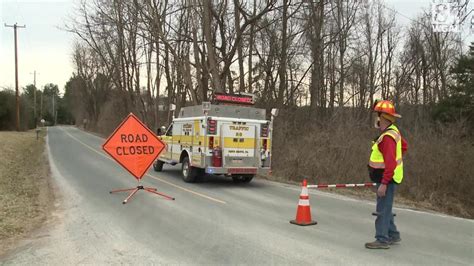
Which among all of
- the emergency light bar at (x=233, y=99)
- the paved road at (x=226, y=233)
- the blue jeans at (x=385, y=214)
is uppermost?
the emergency light bar at (x=233, y=99)

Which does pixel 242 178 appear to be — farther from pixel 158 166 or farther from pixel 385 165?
pixel 385 165

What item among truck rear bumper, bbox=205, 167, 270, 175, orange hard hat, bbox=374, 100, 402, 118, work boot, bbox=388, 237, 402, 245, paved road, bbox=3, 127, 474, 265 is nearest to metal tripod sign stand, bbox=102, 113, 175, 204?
paved road, bbox=3, 127, 474, 265

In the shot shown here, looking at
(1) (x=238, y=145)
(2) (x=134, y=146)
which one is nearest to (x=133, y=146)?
(2) (x=134, y=146)

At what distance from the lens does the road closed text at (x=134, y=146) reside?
12.5m

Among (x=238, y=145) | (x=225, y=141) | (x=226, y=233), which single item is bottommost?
(x=226, y=233)

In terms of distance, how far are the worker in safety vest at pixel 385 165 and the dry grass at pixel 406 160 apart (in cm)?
559

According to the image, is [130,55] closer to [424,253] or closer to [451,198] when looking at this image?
[451,198]

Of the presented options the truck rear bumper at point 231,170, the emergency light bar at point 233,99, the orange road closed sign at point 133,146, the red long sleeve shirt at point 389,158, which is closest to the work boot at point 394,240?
the red long sleeve shirt at point 389,158

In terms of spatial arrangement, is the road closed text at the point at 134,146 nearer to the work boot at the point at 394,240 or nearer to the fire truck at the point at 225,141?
the fire truck at the point at 225,141

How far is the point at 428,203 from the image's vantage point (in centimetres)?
1280

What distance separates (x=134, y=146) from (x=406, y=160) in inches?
338

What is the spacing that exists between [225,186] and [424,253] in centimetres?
880

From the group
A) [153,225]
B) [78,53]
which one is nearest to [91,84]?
[78,53]

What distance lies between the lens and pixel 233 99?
16672 millimetres
